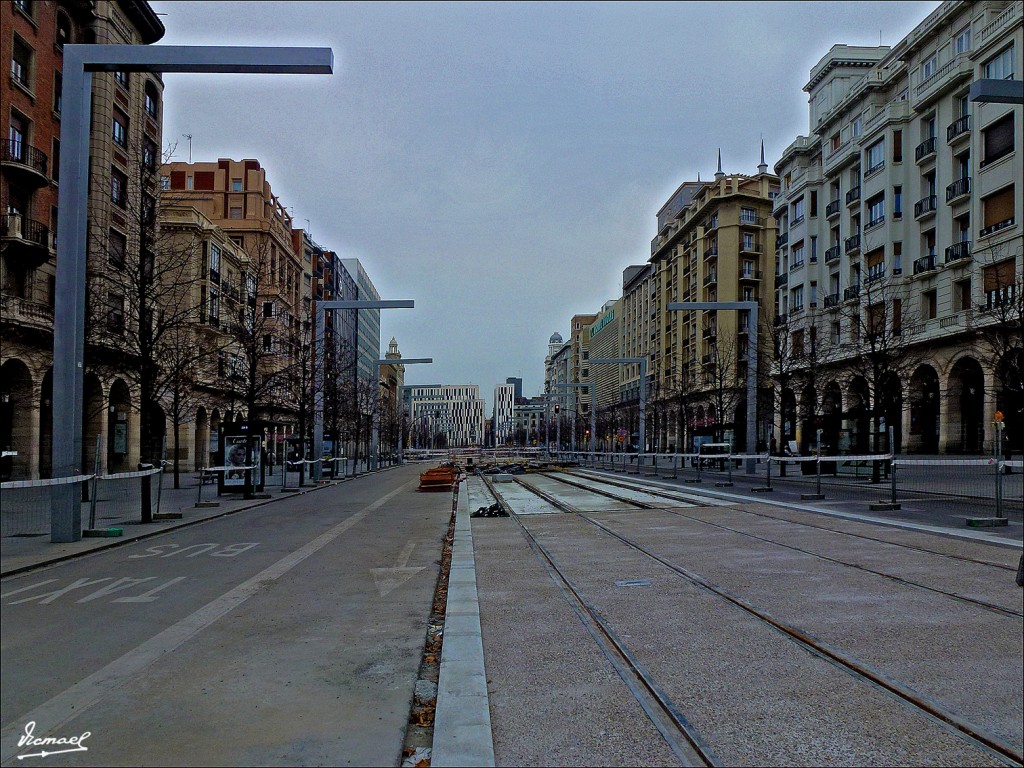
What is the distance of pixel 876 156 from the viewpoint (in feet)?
151

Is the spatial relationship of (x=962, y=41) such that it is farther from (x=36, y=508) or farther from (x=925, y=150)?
(x=36, y=508)

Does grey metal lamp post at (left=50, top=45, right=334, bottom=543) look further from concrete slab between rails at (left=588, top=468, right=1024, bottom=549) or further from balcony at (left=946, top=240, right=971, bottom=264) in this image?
balcony at (left=946, top=240, right=971, bottom=264)

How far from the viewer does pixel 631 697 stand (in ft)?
15.0

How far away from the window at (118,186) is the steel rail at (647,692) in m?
36.9

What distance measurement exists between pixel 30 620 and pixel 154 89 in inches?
1757

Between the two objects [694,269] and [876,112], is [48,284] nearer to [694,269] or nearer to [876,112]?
[876,112]

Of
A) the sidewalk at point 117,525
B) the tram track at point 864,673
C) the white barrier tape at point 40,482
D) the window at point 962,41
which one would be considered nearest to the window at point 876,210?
the window at point 962,41

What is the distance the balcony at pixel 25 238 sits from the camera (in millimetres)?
28000

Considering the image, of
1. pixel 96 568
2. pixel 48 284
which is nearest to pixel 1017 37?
pixel 96 568

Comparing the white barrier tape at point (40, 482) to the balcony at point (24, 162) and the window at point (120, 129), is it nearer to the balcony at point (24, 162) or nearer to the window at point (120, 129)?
the balcony at point (24, 162)

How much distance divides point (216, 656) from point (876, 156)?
50184 millimetres

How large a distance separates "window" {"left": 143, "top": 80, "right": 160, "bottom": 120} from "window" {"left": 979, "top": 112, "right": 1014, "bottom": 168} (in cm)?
4383

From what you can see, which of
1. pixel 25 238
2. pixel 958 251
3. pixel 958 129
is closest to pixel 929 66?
pixel 958 129

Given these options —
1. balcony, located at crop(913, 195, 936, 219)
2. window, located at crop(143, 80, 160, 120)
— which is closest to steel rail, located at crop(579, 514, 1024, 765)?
balcony, located at crop(913, 195, 936, 219)
